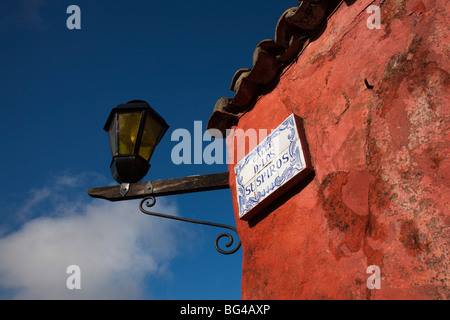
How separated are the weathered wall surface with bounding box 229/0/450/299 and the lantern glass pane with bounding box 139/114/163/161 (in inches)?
38.1

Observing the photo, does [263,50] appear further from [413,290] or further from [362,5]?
[413,290]

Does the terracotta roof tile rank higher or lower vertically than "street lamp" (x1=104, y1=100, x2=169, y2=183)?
higher

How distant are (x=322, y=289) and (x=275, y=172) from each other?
29.9 inches

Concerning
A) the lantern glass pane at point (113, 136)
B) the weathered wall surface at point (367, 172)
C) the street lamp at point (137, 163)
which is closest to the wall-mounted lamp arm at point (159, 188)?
the street lamp at point (137, 163)

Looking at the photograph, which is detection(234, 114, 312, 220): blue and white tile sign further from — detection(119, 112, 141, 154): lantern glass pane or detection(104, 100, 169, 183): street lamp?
detection(119, 112, 141, 154): lantern glass pane

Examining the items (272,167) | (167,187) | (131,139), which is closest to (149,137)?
(131,139)

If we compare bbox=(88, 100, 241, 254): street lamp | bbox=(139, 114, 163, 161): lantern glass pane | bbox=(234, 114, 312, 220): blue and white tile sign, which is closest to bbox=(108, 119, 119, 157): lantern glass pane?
bbox=(88, 100, 241, 254): street lamp

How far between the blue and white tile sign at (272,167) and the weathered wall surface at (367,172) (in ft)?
0.25

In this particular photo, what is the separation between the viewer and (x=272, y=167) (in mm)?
2381

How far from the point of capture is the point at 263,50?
2705 millimetres

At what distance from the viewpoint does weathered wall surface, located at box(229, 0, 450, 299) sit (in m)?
1.51

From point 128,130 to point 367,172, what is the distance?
1786 millimetres

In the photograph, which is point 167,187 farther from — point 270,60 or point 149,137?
point 270,60

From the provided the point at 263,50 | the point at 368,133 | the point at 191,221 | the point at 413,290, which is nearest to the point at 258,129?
the point at 263,50
